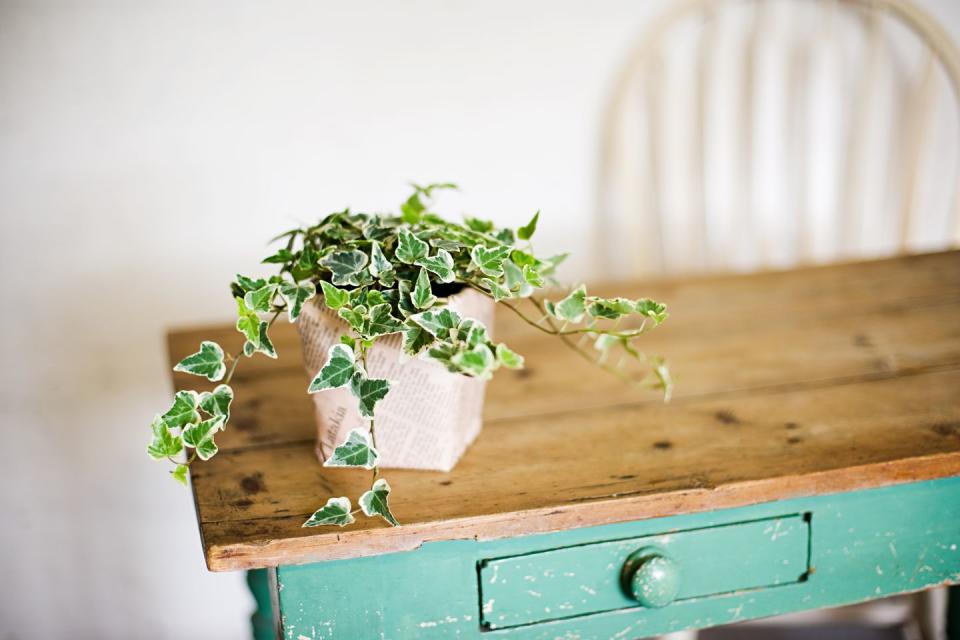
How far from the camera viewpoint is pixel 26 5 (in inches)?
53.6

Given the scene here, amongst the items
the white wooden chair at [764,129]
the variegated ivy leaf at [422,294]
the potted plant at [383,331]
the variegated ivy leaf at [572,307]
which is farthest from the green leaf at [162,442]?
the white wooden chair at [764,129]

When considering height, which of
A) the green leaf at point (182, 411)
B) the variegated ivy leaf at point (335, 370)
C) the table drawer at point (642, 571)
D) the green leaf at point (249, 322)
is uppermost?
the green leaf at point (249, 322)

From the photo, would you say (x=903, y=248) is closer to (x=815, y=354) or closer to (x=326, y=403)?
(x=815, y=354)

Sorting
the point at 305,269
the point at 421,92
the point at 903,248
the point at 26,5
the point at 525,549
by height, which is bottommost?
the point at 525,549

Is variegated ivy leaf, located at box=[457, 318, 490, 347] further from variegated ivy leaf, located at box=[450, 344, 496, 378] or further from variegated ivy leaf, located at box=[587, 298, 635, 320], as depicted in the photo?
variegated ivy leaf, located at box=[587, 298, 635, 320]

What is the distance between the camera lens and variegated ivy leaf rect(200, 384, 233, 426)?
68 centimetres

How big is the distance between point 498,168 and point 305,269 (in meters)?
0.95

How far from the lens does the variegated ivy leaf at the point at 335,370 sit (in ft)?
2.22

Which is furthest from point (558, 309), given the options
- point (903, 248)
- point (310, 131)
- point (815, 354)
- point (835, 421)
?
point (903, 248)

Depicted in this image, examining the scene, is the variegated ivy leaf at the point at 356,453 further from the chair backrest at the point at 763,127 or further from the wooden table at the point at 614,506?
the chair backrest at the point at 763,127

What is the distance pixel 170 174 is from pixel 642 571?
3.60 ft

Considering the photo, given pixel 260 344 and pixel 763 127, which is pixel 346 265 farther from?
pixel 763 127

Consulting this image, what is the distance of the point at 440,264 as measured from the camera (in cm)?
70

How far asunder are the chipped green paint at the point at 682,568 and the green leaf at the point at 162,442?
0.14m
